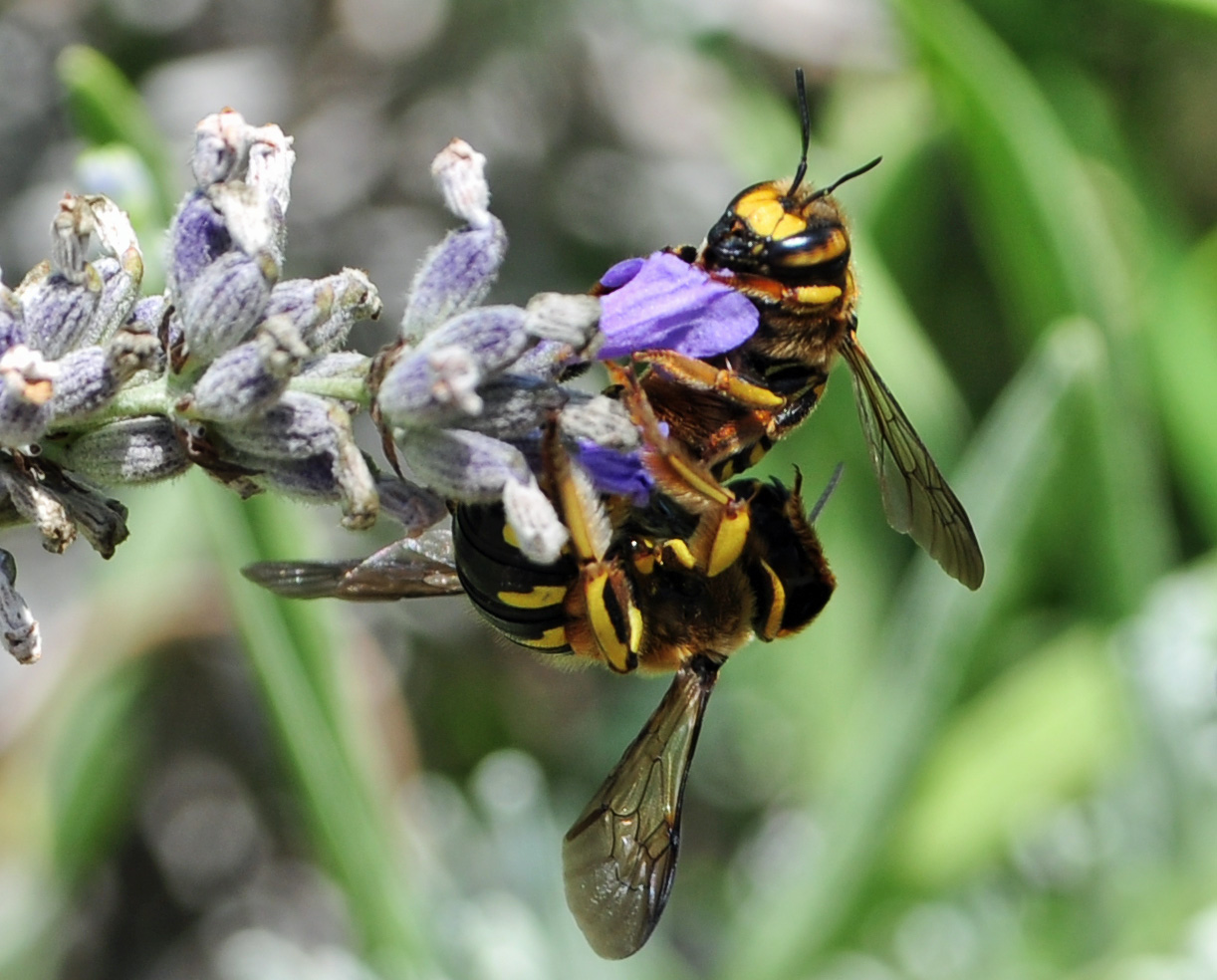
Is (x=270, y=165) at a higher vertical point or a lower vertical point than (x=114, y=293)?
higher

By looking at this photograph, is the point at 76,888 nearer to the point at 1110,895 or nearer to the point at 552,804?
the point at 552,804

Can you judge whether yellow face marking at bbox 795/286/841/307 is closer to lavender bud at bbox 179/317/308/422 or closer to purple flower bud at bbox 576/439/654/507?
purple flower bud at bbox 576/439/654/507

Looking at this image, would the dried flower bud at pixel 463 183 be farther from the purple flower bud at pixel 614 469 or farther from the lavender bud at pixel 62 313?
the lavender bud at pixel 62 313

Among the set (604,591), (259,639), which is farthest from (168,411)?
(259,639)

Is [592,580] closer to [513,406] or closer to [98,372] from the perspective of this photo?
[513,406]

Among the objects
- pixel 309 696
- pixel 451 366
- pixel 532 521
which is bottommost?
pixel 309 696

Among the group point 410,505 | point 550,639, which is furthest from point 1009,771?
point 410,505
